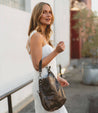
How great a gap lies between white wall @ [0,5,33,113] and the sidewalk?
63 cm

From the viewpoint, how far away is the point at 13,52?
3.59 meters

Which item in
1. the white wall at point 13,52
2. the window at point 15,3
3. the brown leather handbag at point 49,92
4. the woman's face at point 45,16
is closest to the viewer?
the brown leather handbag at point 49,92

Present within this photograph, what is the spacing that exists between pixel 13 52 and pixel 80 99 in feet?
6.77

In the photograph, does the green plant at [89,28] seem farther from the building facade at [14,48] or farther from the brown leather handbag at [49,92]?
the brown leather handbag at [49,92]

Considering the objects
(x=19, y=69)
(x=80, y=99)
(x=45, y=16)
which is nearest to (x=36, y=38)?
(x=45, y=16)

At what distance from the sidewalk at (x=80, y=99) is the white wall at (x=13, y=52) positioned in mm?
626

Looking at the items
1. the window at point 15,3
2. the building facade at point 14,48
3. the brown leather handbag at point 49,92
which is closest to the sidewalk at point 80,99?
the building facade at point 14,48

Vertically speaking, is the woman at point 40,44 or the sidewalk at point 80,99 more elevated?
the woman at point 40,44

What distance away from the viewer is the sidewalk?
12.2 ft

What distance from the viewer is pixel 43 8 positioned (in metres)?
1.47

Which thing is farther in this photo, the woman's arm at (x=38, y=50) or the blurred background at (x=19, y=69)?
the blurred background at (x=19, y=69)

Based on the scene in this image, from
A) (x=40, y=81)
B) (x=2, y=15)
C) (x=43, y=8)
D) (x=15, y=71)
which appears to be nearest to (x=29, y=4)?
(x=2, y=15)

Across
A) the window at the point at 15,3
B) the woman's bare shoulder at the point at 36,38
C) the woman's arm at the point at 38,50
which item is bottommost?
the woman's arm at the point at 38,50

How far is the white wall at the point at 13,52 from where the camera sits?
3225 millimetres
